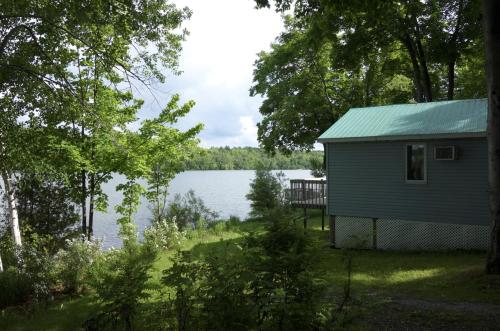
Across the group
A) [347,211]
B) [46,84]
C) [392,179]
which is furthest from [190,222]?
[46,84]

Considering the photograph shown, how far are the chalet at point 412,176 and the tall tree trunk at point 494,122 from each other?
3.44m

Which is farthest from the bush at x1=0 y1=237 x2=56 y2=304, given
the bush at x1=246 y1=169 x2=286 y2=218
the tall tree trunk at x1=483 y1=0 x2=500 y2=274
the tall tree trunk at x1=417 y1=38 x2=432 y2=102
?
the tall tree trunk at x1=417 y1=38 x2=432 y2=102

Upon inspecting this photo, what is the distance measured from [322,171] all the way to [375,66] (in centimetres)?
985

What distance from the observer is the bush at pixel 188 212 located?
2273 cm

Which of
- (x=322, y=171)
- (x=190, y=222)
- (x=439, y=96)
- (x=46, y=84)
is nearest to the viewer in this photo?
(x=46, y=84)

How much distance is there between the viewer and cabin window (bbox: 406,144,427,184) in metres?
13.1

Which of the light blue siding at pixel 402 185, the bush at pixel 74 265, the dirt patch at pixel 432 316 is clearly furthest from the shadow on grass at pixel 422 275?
the bush at pixel 74 265

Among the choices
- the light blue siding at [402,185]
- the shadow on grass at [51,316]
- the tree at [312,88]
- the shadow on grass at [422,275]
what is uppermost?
the tree at [312,88]

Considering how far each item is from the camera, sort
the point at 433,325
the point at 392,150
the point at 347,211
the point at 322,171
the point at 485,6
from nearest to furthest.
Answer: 1. the point at 433,325
2. the point at 485,6
3. the point at 392,150
4. the point at 347,211
5. the point at 322,171

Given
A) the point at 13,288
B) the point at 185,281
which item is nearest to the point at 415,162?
the point at 185,281

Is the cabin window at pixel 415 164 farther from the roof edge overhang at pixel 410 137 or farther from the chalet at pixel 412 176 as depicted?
the roof edge overhang at pixel 410 137

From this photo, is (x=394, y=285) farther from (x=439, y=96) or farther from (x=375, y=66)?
(x=439, y=96)

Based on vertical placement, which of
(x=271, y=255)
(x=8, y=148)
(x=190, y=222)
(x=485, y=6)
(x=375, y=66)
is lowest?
(x=190, y=222)

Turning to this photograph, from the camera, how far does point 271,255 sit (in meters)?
4.62
